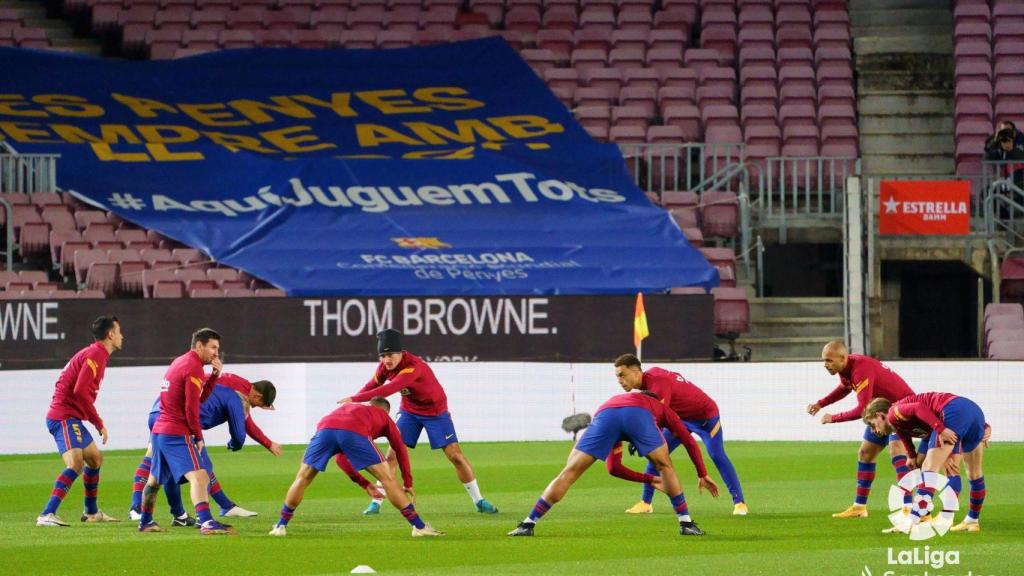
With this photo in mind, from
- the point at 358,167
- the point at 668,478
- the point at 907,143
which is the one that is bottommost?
the point at 668,478

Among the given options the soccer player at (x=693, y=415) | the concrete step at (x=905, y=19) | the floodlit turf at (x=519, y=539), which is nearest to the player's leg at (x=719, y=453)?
the soccer player at (x=693, y=415)

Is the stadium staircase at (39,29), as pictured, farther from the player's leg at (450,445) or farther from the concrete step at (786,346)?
the player's leg at (450,445)

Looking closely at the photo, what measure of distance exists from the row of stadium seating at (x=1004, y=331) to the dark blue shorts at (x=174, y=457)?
13.9 meters

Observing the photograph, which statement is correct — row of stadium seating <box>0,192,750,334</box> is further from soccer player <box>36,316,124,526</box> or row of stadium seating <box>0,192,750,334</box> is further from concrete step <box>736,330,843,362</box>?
soccer player <box>36,316,124,526</box>

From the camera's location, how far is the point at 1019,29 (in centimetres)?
3281

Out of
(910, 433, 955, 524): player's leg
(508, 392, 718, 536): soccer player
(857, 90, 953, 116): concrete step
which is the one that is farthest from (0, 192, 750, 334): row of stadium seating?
(910, 433, 955, 524): player's leg

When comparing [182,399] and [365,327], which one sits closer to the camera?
[182,399]

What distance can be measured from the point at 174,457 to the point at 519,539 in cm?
278

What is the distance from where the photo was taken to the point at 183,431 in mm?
13305

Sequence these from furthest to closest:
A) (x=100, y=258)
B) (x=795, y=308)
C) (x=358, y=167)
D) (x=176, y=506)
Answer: (x=358, y=167), (x=795, y=308), (x=100, y=258), (x=176, y=506)

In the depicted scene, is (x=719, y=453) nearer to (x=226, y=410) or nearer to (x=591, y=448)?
(x=591, y=448)

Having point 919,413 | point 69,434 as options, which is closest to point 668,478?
point 919,413

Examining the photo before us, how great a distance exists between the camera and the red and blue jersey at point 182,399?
520 inches

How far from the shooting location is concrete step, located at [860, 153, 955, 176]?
3119 centimetres
